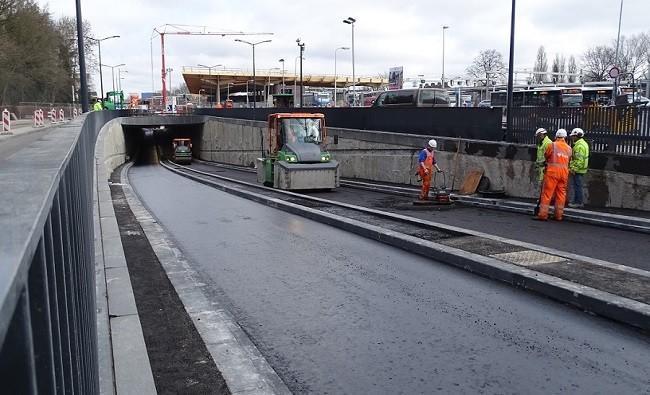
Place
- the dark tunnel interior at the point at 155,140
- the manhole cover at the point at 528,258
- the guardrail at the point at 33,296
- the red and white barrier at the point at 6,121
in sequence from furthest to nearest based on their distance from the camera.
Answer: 1. the dark tunnel interior at the point at 155,140
2. the red and white barrier at the point at 6,121
3. the manhole cover at the point at 528,258
4. the guardrail at the point at 33,296

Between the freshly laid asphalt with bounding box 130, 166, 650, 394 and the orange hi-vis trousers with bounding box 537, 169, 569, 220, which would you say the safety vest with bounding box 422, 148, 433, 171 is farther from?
the freshly laid asphalt with bounding box 130, 166, 650, 394

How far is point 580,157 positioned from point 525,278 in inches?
273

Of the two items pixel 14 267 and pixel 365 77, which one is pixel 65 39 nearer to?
pixel 365 77

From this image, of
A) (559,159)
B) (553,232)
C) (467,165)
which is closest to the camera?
(553,232)

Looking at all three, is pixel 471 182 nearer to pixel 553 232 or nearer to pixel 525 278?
pixel 553 232

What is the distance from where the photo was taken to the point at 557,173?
1237 centimetres

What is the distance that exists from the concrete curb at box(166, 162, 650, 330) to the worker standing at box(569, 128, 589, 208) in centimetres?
423

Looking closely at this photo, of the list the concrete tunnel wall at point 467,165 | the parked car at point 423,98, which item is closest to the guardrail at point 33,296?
the concrete tunnel wall at point 467,165

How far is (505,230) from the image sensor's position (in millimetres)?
11773

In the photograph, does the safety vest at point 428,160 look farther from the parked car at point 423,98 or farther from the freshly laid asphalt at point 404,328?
the parked car at point 423,98

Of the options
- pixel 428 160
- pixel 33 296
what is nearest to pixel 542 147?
pixel 428 160

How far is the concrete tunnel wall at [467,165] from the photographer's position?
1363 centimetres

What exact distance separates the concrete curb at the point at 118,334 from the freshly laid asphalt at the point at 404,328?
1.17 m

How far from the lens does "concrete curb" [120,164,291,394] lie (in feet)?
16.1
